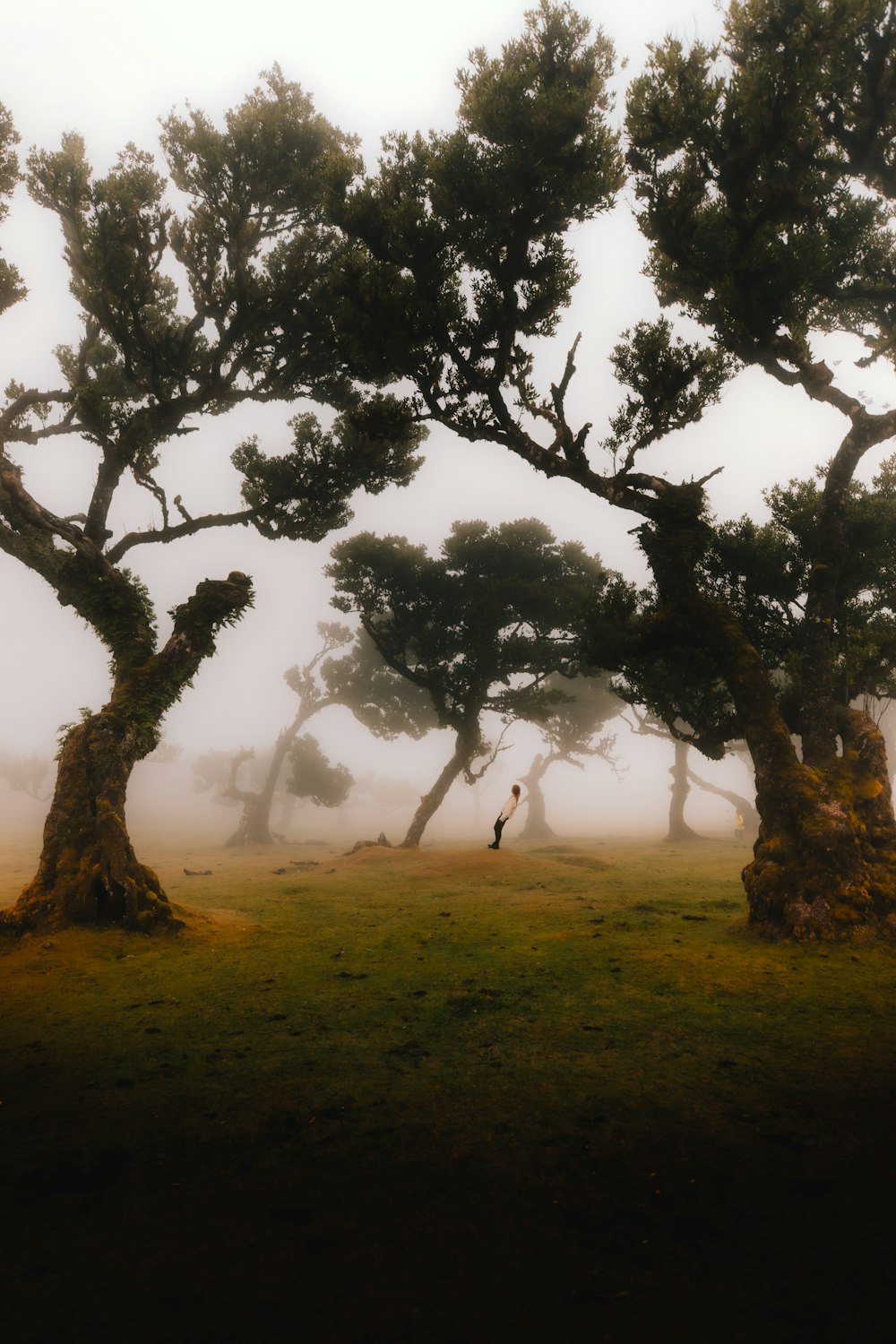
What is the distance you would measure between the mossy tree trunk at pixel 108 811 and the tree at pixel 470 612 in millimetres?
15710

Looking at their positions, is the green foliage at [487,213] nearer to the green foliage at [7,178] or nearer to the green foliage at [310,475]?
the green foliage at [310,475]

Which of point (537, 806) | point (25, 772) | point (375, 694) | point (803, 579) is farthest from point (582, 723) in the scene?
point (25, 772)

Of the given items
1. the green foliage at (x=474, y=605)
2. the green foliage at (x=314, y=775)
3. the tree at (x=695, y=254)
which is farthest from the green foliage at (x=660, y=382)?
the green foliage at (x=314, y=775)

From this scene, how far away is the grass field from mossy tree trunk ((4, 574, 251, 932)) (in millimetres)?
1310

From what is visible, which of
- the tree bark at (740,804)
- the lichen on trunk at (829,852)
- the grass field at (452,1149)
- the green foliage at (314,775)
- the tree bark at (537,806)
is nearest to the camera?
the grass field at (452,1149)

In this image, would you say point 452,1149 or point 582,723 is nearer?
point 452,1149

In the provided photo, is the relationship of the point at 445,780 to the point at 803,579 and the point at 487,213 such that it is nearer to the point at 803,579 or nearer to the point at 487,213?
the point at 803,579

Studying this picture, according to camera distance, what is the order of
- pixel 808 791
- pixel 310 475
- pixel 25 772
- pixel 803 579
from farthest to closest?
pixel 25 772 < pixel 310 475 < pixel 803 579 < pixel 808 791

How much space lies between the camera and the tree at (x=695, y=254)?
35.7 feet

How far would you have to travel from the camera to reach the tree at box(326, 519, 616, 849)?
2800 cm

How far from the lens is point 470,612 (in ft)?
91.2

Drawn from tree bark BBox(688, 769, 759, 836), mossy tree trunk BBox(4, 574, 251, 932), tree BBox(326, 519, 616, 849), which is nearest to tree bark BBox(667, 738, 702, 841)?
tree bark BBox(688, 769, 759, 836)

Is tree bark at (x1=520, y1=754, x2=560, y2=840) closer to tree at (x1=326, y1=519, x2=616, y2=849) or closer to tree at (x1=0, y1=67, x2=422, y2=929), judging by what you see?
tree at (x1=326, y1=519, x2=616, y2=849)

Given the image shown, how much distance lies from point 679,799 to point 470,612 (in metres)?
19.0
